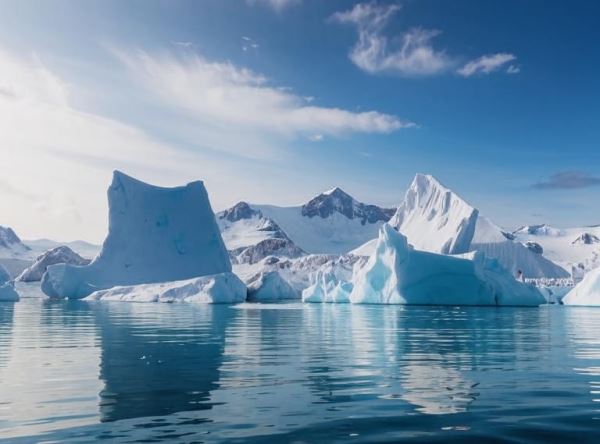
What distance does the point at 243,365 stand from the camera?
10.1 m

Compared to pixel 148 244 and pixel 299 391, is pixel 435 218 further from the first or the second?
pixel 299 391

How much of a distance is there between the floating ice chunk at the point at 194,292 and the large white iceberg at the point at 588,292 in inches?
1114

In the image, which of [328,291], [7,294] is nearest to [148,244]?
[7,294]

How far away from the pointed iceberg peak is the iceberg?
6262 cm

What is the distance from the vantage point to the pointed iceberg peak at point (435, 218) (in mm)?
74750

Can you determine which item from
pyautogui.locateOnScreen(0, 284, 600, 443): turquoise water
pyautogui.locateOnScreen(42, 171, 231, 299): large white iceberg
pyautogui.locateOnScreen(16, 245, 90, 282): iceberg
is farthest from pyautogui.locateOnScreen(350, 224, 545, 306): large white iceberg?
pyautogui.locateOnScreen(16, 245, 90, 282): iceberg

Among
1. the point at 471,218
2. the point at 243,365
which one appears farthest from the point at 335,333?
the point at 471,218

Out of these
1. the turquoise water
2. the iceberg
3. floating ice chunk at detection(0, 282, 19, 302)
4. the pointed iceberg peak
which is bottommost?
the turquoise water

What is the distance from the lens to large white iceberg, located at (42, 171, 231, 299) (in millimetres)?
57844

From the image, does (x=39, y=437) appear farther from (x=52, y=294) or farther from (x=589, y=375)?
(x=52, y=294)

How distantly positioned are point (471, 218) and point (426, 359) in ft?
220

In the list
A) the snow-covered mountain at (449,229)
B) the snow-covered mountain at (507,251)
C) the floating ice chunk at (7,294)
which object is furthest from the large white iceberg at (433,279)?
the snow-covered mountain at (507,251)

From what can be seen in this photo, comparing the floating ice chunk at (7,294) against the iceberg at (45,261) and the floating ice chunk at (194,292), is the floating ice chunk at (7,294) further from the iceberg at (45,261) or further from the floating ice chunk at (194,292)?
the iceberg at (45,261)

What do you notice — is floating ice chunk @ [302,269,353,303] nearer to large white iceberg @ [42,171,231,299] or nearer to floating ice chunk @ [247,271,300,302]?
floating ice chunk @ [247,271,300,302]
